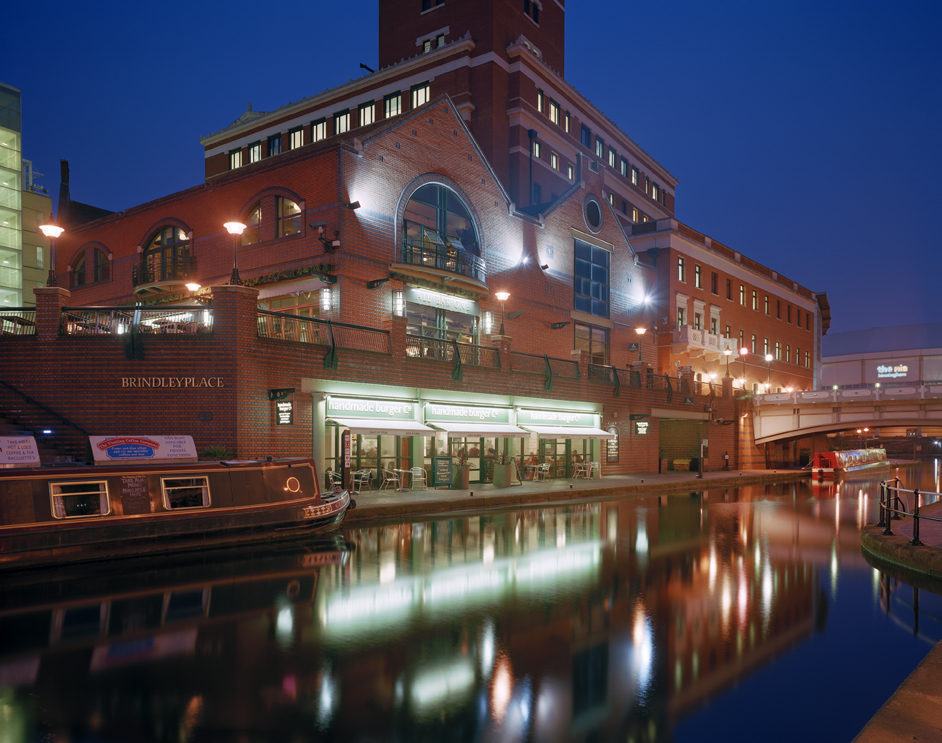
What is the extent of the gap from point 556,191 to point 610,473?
812 inches

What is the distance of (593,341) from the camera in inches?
1567

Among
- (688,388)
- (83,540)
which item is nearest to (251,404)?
(83,540)

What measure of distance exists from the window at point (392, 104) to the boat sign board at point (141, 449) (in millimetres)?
35966

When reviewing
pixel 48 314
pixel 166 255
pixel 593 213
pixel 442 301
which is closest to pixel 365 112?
pixel 593 213

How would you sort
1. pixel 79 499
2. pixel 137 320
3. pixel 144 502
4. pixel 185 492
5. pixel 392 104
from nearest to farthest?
pixel 79 499
pixel 144 502
pixel 185 492
pixel 137 320
pixel 392 104

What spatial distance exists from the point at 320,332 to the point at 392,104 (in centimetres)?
2875

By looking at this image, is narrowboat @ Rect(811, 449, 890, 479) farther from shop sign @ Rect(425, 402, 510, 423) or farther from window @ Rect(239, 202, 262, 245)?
window @ Rect(239, 202, 262, 245)

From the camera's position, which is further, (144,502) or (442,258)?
(442,258)

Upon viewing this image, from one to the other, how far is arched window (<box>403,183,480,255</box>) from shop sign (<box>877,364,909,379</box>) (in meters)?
81.3

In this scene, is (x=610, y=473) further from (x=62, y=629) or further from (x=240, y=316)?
(x=62, y=629)

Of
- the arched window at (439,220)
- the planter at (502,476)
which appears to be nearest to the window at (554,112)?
the arched window at (439,220)

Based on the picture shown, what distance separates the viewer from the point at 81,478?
509 inches

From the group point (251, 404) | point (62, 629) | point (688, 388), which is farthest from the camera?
point (688, 388)

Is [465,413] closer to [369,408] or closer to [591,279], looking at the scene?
[369,408]
